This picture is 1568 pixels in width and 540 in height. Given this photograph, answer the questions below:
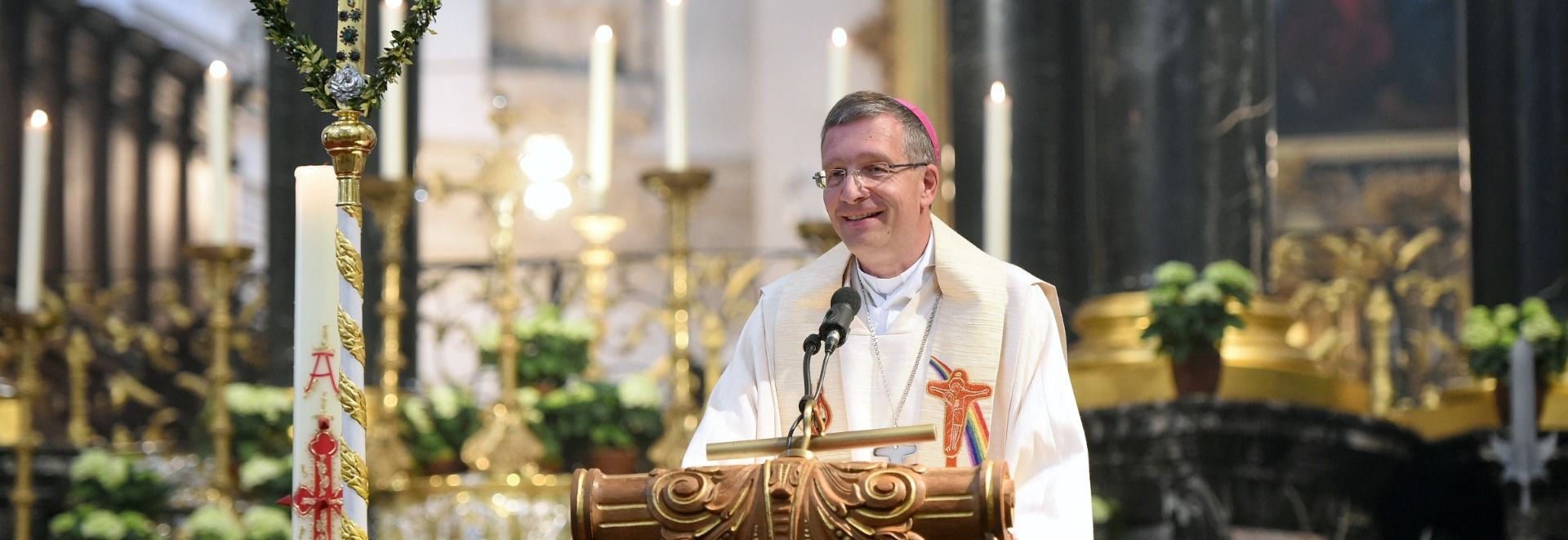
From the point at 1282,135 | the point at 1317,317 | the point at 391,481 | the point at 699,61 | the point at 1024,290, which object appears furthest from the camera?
the point at 1282,135

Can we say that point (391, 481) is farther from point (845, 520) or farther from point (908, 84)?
point (908, 84)

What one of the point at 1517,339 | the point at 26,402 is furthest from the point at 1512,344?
the point at 26,402

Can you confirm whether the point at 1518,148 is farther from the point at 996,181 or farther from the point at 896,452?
the point at 896,452

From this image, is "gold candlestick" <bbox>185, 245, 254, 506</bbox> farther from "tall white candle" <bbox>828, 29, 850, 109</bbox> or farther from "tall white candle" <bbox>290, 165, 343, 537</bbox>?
"tall white candle" <bbox>290, 165, 343, 537</bbox>

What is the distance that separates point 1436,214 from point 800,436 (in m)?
10.8

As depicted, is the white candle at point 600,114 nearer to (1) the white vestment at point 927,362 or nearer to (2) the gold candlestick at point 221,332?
(2) the gold candlestick at point 221,332

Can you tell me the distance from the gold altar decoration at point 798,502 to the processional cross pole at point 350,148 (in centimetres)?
43

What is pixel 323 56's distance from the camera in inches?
124

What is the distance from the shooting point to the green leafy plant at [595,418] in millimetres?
5977

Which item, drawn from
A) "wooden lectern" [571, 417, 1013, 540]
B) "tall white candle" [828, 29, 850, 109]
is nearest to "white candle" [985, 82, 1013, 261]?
"tall white candle" [828, 29, 850, 109]

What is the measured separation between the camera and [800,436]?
9.36 feet

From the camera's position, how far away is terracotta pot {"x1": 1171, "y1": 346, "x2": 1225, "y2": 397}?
5.65 metres

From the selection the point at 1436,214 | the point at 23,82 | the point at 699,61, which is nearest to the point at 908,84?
the point at 699,61

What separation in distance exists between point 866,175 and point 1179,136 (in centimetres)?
330
